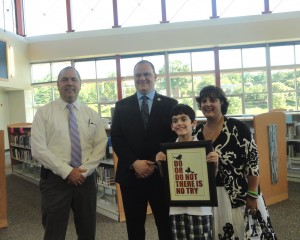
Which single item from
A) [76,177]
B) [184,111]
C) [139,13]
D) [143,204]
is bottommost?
[143,204]

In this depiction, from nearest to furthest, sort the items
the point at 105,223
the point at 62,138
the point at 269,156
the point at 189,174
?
the point at 189,174, the point at 62,138, the point at 105,223, the point at 269,156

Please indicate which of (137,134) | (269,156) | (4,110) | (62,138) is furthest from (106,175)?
(4,110)

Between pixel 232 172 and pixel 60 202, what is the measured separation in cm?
129

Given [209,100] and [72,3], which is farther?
[72,3]

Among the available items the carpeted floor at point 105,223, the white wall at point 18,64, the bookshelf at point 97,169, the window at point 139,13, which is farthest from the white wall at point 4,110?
the carpeted floor at point 105,223

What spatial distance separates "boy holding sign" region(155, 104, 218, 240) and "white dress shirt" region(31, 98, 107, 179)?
0.75 meters

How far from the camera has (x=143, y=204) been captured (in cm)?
229

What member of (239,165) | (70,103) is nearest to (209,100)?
(239,165)

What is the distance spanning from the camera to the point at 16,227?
4.36 meters

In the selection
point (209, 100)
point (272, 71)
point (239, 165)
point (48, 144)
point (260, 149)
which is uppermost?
point (272, 71)

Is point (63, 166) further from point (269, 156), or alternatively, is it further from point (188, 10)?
point (188, 10)

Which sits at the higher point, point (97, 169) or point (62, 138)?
point (62, 138)

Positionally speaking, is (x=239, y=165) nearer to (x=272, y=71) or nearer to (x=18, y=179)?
(x=18, y=179)

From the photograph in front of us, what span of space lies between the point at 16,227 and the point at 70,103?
284 cm
